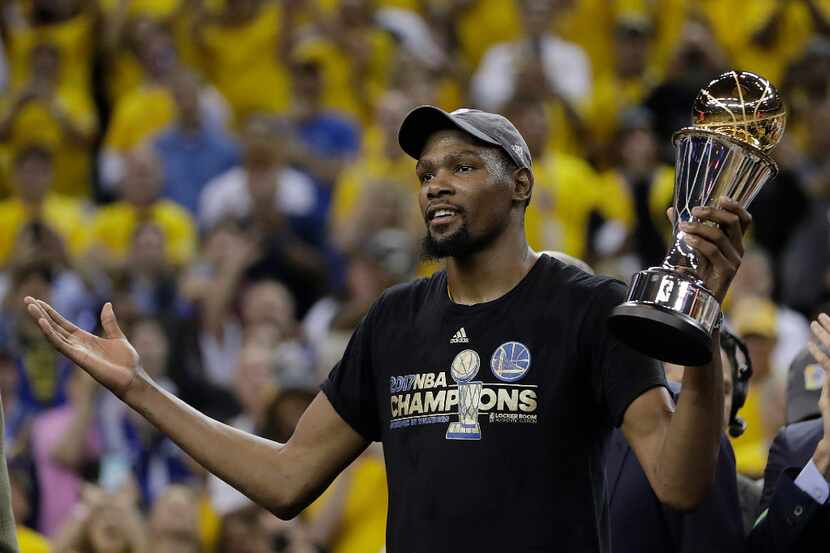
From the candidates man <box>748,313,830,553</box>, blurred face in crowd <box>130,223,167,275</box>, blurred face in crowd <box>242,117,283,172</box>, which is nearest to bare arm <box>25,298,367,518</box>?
man <box>748,313,830,553</box>

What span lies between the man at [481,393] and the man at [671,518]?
0.67 meters

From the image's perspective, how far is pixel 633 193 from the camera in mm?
9914

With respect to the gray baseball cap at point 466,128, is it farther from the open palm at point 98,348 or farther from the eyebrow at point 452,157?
the open palm at point 98,348

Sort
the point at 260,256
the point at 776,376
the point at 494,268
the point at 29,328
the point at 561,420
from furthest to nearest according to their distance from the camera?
the point at 260,256
the point at 29,328
the point at 776,376
the point at 494,268
the point at 561,420

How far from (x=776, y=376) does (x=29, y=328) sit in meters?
3.97

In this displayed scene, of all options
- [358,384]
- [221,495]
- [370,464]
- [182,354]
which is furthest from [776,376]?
[358,384]

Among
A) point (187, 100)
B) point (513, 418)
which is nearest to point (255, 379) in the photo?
point (187, 100)

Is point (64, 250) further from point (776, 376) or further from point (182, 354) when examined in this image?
point (776, 376)

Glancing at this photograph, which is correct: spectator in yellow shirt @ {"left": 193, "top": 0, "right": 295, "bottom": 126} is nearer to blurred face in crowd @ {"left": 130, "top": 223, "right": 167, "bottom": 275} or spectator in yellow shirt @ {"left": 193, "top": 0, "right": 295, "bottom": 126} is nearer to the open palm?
blurred face in crowd @ {"left": 130, "top": 223, "right": 167, "bottom": 275}

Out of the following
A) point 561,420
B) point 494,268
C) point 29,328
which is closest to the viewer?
point 561,420

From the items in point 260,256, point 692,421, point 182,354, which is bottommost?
point 692,421

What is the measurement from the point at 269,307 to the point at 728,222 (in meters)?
6.00

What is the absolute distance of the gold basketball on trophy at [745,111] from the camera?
348 centimetres

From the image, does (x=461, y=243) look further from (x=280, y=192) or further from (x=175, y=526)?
(x=280, y=192)
